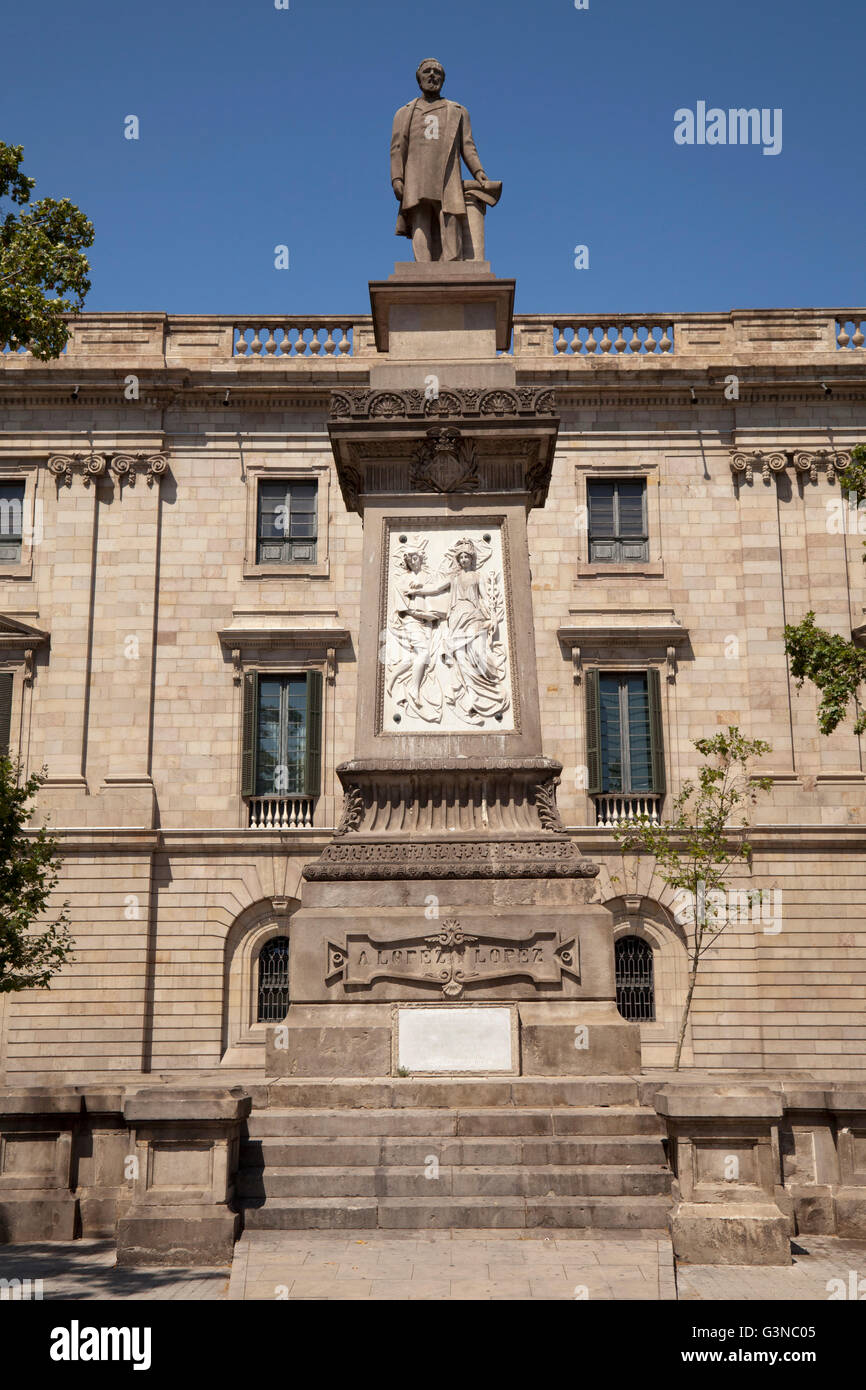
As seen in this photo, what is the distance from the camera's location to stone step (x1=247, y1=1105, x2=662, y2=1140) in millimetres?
10031

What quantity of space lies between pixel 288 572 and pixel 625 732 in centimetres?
773

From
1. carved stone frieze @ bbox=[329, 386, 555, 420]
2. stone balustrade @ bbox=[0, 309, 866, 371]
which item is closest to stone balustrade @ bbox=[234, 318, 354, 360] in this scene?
stone balustrade @ bbox=[0, 309, 866, 371]

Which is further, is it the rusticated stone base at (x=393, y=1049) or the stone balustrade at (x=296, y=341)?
the stone balustrade at (x=296, y=341)

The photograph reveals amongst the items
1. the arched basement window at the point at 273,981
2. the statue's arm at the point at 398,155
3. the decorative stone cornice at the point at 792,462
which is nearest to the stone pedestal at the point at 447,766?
the statue's arm at the point at 398,155


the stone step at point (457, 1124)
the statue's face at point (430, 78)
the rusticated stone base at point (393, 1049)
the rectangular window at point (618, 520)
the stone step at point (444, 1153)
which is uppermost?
the rectangular window at point (618, 520)

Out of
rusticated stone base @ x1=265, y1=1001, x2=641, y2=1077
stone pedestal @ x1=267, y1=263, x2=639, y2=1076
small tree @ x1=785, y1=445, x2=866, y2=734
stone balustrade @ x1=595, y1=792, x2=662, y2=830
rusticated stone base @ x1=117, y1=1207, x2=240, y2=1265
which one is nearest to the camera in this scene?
rusticated stone base @ x1=117, y1=1207, x2=240, y2=1265

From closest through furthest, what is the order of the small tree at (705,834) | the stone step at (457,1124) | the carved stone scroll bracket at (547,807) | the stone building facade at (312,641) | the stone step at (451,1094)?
the stone step at (457,1124), the stone step at (451,1094), the carved stone scroll bracket at (547,807), the small tree at (705,834), the stone building facade at (312,641)

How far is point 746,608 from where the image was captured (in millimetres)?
28516

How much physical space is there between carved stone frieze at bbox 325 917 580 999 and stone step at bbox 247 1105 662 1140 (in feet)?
4.24

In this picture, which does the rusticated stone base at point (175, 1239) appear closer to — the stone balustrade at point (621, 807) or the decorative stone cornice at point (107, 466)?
the stone balustrade at point (621, 807)

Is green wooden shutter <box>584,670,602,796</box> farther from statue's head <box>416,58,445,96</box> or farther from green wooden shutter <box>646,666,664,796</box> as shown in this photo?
statue's head <box>416,58,445,96</box>

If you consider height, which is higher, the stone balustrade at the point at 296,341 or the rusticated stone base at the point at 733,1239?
the stone balustrade at the point at 296,341

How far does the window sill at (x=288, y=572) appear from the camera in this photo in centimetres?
2888

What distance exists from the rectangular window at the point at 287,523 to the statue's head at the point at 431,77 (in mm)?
15128
